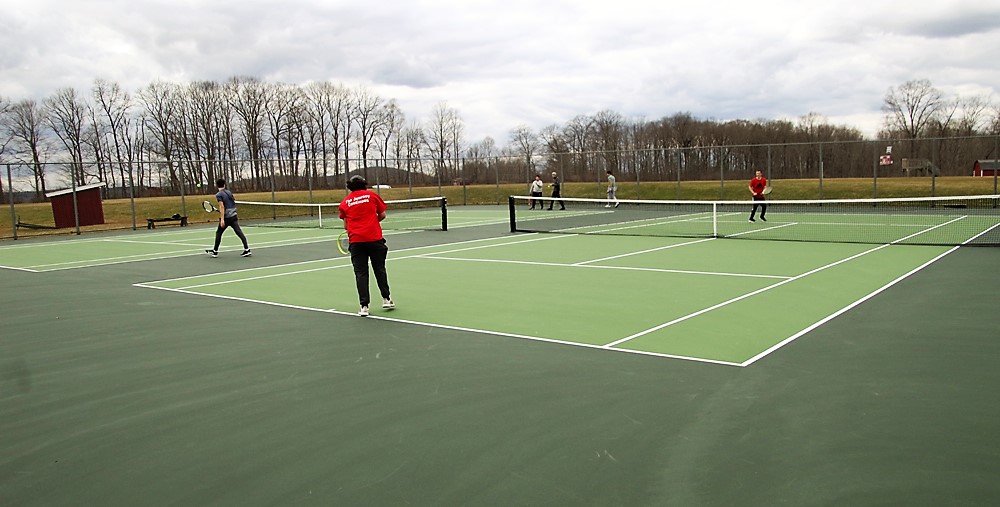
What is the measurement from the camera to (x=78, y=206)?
29.8 meters

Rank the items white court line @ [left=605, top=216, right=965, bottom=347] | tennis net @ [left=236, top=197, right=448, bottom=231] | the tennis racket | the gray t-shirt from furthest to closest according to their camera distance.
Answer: tennis net @ [left=236, top=197, right=448, bottom=231], the gray t-shirt, the tennis racket, white court line @ [left=605, top=216, right=965, bottom=347]

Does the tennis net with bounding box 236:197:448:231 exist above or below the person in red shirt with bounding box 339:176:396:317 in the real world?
below

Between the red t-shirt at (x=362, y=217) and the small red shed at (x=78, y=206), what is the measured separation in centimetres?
2427

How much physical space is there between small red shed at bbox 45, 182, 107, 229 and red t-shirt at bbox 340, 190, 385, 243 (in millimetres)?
24266

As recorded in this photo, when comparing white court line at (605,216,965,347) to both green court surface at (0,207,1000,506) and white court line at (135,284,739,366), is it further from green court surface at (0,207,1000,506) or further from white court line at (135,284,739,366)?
white court line at (135,284,739,366)

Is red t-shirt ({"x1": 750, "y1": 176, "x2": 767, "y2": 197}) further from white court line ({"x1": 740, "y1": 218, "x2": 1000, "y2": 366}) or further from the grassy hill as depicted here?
the grassy hill

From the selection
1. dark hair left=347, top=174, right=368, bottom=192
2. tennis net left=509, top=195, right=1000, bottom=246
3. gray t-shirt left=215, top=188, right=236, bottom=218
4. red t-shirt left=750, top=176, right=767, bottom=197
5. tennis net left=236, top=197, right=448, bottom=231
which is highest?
dark hair left=347, top=174, right=368, bottom=192

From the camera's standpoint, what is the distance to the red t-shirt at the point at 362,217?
9.16 meters

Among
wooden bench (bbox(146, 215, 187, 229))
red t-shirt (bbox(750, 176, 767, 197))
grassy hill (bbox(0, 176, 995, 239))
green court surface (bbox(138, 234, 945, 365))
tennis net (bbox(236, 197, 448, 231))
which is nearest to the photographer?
green court surface (bbox(138, 234, 945, 365))

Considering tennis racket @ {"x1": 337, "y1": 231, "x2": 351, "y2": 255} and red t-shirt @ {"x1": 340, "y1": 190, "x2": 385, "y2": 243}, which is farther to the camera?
tennis racket @ {"x1": 337, "y1": 231, "x2": 351, "y2": 255}

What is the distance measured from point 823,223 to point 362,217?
59.5 ft

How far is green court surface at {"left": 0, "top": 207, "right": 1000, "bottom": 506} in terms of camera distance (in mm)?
4094

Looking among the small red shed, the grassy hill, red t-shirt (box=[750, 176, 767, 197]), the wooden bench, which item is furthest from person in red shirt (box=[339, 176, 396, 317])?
the small red shed

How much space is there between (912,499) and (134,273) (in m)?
13.9
